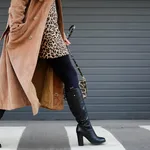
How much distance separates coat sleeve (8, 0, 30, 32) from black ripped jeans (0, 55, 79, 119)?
1.46ft

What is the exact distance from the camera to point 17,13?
14.2ft

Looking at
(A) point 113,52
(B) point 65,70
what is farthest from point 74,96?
(A) point 113,52

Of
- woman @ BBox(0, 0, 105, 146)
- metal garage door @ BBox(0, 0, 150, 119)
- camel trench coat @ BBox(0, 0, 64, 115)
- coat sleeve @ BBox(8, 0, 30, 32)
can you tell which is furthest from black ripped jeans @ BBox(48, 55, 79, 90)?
metal garage door @ BBox(0, 0, 150, 119)

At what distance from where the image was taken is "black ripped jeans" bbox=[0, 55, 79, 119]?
4441 mm

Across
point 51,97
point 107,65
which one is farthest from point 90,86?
point 51,97

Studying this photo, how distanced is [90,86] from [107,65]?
560 millimetres

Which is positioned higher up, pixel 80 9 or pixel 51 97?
pixel 80 9

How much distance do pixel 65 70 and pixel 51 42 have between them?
28 cm

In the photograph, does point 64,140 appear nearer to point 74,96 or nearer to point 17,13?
point 74,96

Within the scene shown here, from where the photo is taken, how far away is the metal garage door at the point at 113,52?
10.2 meters

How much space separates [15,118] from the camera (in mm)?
Result: 10047

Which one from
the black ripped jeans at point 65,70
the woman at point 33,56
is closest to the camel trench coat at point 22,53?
the woman at point 33,56

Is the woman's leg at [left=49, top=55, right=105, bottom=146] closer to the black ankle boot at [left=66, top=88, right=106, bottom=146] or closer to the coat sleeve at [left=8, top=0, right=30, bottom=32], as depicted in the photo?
the black ankle boot at [left=66, top=88, right=106, bottom=146]

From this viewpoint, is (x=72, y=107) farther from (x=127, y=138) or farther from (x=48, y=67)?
(x=127, y=138)
